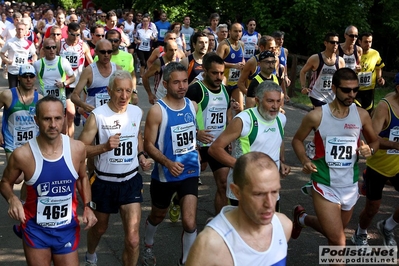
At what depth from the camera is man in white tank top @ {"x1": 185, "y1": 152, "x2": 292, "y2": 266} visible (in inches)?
120

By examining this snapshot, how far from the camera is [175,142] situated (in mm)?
5867

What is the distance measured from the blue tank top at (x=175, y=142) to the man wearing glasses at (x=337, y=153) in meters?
1.02

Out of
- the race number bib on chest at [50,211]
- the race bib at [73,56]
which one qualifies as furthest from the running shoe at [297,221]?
the race bib at [73,56]

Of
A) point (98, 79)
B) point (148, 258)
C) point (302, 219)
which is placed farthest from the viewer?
point (98, 79)

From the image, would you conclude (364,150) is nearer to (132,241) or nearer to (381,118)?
(381,118)

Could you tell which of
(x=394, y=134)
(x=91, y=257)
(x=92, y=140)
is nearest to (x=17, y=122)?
(x=92, y=140)

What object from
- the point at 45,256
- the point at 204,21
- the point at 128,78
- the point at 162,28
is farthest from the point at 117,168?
the point at 204,21

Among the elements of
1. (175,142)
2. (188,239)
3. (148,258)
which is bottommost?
(148,258)

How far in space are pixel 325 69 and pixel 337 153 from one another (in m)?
4.28

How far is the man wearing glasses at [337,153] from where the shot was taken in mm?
5438

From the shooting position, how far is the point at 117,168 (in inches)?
222

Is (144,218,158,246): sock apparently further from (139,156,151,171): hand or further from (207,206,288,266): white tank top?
(207,206,288,266): white tank top

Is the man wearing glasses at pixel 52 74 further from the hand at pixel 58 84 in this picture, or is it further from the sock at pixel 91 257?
the sock at pixel 91 257

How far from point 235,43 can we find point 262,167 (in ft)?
29.4
